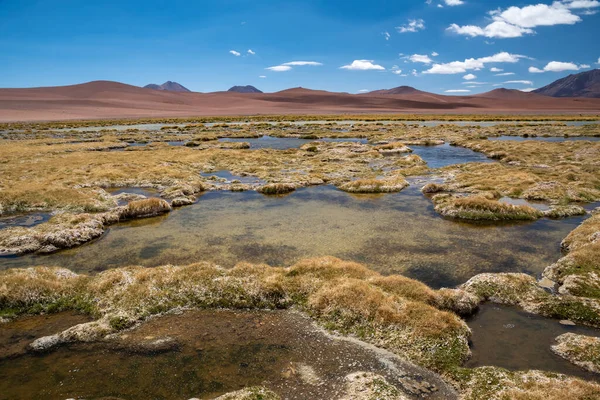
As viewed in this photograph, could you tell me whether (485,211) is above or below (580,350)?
above

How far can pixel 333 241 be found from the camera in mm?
23484

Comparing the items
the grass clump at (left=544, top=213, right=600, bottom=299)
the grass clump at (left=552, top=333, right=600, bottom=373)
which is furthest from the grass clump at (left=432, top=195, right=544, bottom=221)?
the grass clump at (left=552, top=333, right=600, bottom=373)

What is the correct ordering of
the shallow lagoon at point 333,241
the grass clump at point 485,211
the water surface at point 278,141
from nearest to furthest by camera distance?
the shallow lagoon at point 333,241, the grass clump at point 485,211, the water surface at point 278,141

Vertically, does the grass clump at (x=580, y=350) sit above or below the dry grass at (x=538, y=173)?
below

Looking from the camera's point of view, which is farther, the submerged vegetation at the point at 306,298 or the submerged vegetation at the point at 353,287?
the submerged vegetation at the point at 306,298

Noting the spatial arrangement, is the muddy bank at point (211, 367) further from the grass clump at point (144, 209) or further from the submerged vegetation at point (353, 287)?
the grass clump at point (144, 209)

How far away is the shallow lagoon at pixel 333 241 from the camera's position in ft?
66.4

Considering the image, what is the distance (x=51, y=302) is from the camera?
52.7 feet

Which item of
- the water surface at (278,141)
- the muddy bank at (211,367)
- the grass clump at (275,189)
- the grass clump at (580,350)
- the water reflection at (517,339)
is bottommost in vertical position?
the muddy bank at (211,367)

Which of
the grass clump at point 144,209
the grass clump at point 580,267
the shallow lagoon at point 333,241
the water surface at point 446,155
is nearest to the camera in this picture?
the grass clump at point 580,267

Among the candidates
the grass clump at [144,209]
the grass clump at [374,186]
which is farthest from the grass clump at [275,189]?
the grass clump at [144,209]

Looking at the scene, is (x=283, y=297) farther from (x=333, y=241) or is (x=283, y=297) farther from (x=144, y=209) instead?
(x=144, y=209)

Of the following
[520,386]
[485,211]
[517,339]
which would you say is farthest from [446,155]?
[520,386]

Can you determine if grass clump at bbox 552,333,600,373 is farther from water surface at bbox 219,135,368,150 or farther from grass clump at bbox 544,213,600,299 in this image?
water surface at bbox 219,135,368,150
